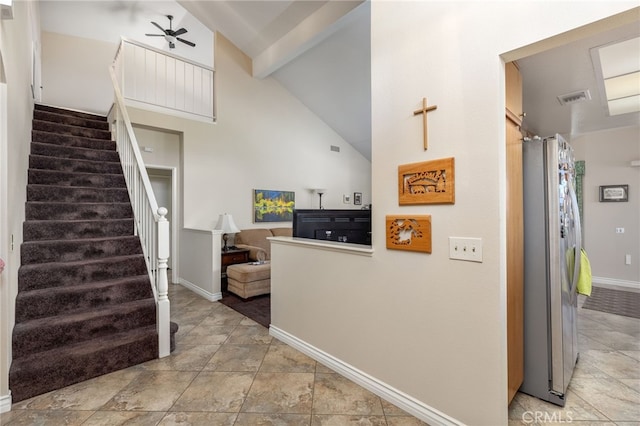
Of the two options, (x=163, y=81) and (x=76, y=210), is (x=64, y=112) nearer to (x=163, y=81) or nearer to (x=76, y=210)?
(x=163, y=81)

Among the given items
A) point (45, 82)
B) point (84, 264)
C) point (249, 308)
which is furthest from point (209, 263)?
point (45, 82)

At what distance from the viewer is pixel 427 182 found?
1640 mm

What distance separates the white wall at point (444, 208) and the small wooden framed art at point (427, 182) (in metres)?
0.04

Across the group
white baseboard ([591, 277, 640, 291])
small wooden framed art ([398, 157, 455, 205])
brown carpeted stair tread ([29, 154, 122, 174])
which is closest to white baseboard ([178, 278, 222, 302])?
brown carpeted stair tread ([29, 154, 122, 174])

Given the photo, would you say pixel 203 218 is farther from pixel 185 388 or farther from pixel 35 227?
pixel 185 388

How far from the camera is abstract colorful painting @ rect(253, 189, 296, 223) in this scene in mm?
5645

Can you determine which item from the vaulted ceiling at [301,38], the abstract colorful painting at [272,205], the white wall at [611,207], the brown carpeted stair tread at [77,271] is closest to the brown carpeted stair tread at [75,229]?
the brown carpeted stair tread at [77,271]

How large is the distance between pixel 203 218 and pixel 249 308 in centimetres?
198

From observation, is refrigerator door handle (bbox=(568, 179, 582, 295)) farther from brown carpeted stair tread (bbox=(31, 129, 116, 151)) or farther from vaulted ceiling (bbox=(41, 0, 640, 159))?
brown carpeted stair tread (bbox=(31, 129, 116, 151))

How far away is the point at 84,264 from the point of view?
2.67m

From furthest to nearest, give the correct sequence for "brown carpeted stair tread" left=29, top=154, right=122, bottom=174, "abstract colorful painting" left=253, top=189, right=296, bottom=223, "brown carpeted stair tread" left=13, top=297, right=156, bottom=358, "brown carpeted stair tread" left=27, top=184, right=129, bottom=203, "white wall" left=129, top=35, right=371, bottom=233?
Result: 1. "abstract colorful painting" left=253, top=189, right=296, bottom=223
2. "white wall" left=129, top=35, right=371, bottom=233
3. "brown carpeted stair tread" left=29, top=154, right=122, bottom=174
4. "brown carpeted stair tread" left=27, top=184, right=129, bottom=203
5. "brown carpeted stair tread" left=13, top=297, right=156, bottom=358

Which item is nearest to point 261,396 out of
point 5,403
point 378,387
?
point 378,387

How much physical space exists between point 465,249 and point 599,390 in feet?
5.40

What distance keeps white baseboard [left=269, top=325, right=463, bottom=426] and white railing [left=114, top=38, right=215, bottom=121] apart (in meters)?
4.26
